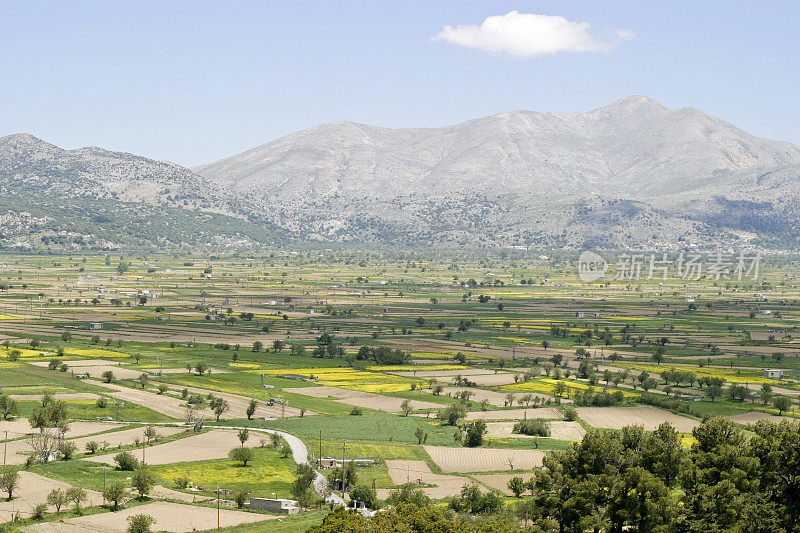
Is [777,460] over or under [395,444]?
over

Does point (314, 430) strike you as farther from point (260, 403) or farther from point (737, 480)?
point (737, 480)

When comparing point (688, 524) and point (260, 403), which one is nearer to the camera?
point (688, 524)

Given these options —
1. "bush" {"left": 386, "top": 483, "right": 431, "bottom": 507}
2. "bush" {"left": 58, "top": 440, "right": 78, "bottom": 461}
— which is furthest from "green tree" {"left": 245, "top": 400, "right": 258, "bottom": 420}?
"bush" {"left": 386, "top": 483, "right": 431, "bottom": 507}

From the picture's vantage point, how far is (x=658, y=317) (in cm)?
17300

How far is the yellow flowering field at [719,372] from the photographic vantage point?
4109 inches

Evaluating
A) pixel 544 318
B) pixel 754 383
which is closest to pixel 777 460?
pixel 754 383

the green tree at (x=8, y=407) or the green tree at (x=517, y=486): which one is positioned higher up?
the green tree at (x=517, y=486)

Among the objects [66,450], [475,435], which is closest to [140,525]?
[66,450]

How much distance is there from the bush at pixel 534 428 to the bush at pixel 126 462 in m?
31.4

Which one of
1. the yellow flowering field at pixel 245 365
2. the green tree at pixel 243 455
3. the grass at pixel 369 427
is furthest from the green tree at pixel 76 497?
the yellow flowering field at pixel 245 365

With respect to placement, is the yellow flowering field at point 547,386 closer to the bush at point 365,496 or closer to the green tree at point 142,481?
the bush at point 365,496

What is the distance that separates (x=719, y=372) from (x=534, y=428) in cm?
4045

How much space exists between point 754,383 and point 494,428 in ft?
124

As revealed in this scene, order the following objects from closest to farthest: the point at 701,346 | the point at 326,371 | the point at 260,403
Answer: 1. the point at 260,403
2. the point at 326,371
3. the point at 701,346
